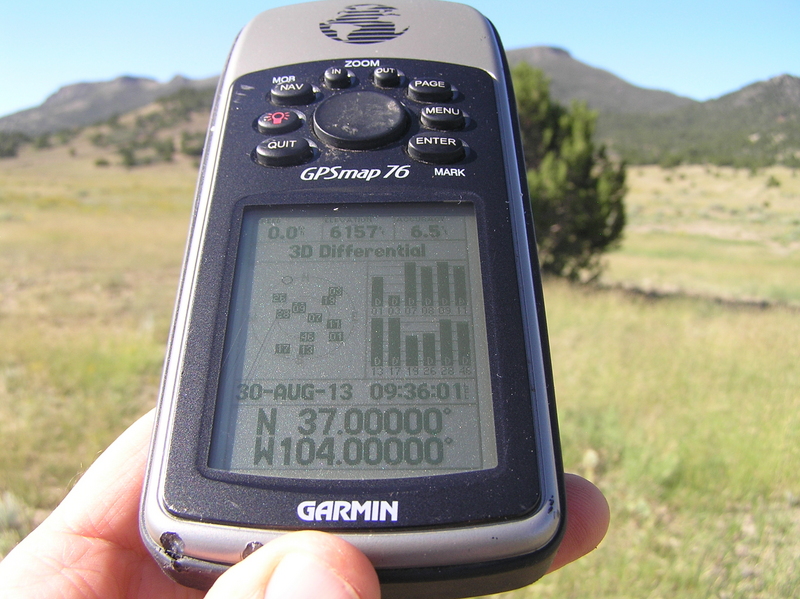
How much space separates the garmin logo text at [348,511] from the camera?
1.28 meters

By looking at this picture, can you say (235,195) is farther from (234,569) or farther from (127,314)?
(127,314)

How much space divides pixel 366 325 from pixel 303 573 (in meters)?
0.66

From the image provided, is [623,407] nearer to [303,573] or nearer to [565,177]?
[303,573]

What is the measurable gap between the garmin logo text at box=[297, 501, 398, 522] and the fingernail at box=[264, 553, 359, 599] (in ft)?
0.63

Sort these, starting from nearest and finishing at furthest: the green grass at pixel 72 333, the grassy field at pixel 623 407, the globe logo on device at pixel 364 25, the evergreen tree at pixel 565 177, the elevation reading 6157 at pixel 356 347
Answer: the elevation reading 6157 at pixel 356 347 < the globe logo on device at pixel 364 25 < the grassy field at pixel 623 407 < the green grass at pixel 72 333 < the evergreen tree at pixel 565 177

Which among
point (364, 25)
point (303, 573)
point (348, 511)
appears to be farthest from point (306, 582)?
point (364, 25)

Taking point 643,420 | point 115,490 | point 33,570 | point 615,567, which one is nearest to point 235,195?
point 115,490

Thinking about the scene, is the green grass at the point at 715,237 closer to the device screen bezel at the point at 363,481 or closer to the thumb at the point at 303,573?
the device screen bezel at the point at 363,481

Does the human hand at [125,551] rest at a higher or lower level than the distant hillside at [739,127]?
higher

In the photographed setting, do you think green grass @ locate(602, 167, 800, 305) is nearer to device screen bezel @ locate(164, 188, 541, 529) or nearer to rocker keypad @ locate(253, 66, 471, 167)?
rocker keypad @ locate(253, 66, 471, 167)

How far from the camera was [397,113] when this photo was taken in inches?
69.7

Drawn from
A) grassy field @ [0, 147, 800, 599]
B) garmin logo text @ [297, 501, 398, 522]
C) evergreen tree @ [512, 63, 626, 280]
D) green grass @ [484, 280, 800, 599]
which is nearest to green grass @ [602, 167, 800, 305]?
evergreen tree @ [512, 63, 626, 280]

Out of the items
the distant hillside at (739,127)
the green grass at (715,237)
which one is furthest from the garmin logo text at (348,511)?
the green grass at (715,237)

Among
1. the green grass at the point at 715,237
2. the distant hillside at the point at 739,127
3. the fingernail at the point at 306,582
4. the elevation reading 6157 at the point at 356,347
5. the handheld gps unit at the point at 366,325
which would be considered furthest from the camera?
the green grass at the point at 715,237
